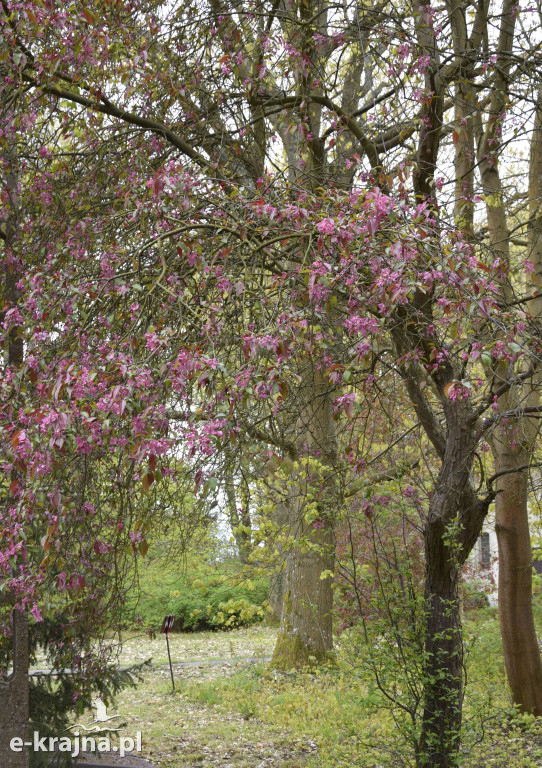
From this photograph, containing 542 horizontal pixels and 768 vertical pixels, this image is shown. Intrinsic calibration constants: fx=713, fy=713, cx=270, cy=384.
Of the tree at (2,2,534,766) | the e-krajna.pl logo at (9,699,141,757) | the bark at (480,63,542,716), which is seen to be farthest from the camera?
the bark at (480,63,542,716)

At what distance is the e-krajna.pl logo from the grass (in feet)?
0.71

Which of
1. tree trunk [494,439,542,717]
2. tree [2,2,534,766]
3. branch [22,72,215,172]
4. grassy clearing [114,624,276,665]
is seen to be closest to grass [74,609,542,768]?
tree trunk [494,439,542,717]

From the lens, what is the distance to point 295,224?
12.7ft

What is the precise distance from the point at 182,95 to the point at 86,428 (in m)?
3.07

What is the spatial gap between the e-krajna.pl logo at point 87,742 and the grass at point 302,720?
218 mm

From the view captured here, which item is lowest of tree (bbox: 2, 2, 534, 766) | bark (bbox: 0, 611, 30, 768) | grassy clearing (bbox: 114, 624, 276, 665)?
grassy clearing (bbox: 114, 624, 276, 665)

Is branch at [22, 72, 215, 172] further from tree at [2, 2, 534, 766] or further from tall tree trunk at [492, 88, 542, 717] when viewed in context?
tall tree trunk at [492, 88, 542, 717]

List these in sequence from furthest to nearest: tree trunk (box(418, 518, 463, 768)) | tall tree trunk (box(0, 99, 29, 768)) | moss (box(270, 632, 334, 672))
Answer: moss (box(270, 632, 334, 672)), tall tree trunk (box(0, 99, 29, 768)), tree trunk (box(418, 518, 463, 768))

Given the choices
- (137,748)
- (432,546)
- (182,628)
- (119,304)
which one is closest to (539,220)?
(432,546)

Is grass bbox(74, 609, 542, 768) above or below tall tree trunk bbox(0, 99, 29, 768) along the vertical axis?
below

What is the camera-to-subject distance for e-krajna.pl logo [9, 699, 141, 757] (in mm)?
5277

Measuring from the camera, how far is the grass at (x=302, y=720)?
536 cm

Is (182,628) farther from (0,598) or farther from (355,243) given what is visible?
(355,243)

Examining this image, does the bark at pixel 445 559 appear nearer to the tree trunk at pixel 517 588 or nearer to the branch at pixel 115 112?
the branch at pixel 115 112
